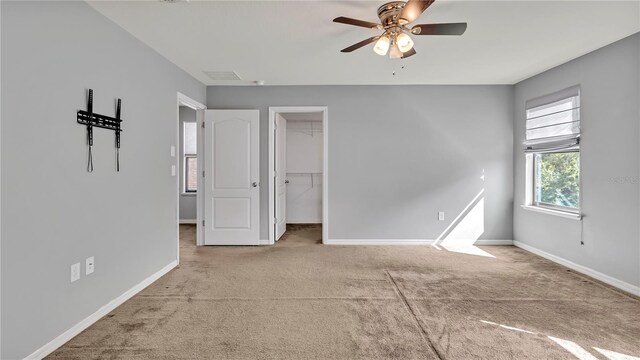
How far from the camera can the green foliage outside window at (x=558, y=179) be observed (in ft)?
11.8

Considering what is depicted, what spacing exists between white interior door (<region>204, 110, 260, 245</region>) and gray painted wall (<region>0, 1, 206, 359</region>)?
1317 mm

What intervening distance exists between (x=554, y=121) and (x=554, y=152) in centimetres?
40

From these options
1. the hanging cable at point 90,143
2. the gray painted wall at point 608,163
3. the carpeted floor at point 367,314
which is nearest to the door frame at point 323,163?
the carpeted floor at point 367,314

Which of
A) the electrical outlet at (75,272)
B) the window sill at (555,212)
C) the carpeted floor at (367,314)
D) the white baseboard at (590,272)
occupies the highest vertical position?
the window sill at (555,212)

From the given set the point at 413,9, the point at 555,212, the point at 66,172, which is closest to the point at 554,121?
the point at 555,212

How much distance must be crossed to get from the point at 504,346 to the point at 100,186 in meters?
3.23

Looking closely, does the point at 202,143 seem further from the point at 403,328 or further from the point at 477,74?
the point at 477,74

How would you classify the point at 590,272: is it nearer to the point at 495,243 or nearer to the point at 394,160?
the point at 495,243

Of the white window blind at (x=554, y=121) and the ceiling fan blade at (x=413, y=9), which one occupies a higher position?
the ceiling fan blade at (x=413, y=9)

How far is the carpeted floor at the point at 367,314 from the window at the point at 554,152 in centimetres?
89

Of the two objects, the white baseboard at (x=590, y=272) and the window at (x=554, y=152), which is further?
the window at (x=554, y=152)

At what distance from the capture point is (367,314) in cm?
241

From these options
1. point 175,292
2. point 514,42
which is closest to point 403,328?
point 175,292

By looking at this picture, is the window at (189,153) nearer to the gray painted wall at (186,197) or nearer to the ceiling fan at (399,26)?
the gray painted wall at (186,197)
